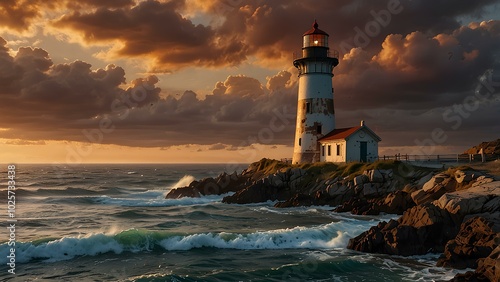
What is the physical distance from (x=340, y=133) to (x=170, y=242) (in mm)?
25868

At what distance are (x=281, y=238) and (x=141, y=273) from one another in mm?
7966

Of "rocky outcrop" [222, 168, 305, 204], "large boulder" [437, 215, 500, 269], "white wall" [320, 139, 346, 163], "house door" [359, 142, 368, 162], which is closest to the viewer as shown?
"large boulder" [437, 215, 500, 269]

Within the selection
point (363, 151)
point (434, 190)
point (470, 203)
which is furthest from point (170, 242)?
point (363, 151)

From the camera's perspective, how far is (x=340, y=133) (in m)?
44.3

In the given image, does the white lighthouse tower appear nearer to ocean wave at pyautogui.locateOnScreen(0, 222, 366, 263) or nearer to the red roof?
the red roof

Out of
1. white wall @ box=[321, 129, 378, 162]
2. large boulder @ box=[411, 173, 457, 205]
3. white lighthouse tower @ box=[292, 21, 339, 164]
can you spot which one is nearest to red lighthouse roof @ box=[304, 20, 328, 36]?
white lighthouse tower @ box=[292, 21, 339, 164]

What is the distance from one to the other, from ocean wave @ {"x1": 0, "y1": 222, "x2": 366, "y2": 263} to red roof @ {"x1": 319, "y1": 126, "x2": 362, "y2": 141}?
1964 cm

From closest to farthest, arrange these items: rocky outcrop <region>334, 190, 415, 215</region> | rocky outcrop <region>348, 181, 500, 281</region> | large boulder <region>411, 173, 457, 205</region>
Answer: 1. rocky outcrop <region>348, 181, 500, 281</region>
2. large boulder <region>411, 173, 457, 205</region>
3. rocky outcrop <region>334, 190, 415, 215</region>

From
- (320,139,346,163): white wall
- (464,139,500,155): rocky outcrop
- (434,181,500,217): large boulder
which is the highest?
(464,139,500,155): rocky outcrop

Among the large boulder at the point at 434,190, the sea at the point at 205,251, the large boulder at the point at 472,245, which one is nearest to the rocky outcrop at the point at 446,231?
the large boulder at the point at 472,245

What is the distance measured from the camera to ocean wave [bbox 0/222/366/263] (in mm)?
21078

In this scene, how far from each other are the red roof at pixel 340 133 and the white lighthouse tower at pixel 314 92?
710 millimetres

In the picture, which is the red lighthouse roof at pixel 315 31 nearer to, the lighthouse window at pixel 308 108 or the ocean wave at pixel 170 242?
the lighthouse window at pixel 308 108

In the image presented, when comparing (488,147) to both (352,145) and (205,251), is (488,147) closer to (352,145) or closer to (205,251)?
(352,145)
